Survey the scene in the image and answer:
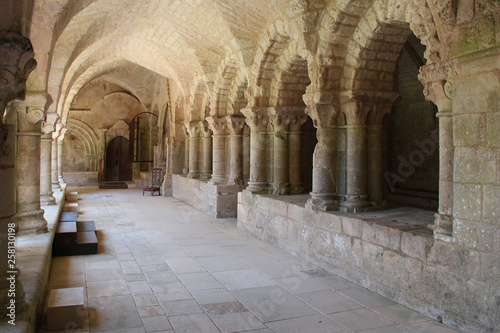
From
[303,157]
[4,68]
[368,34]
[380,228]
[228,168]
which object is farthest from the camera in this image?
[228,168]

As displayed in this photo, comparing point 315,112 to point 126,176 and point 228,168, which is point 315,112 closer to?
point 228,168

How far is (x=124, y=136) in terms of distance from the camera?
19438 mm

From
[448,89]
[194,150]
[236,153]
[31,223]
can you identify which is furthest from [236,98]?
[448,89]

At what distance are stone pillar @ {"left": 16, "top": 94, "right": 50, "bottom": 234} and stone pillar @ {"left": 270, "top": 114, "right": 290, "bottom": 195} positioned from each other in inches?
126

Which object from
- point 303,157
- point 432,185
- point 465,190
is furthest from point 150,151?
point 465,190

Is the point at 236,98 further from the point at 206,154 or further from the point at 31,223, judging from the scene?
the point at 31,223

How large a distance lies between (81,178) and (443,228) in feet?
54.7

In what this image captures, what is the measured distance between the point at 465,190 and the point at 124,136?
1784 cm

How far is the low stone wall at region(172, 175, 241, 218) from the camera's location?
8.57m

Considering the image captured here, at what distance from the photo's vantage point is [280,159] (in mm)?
6730

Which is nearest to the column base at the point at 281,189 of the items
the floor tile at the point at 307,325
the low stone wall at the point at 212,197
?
the low stone wall at the point at 212,197

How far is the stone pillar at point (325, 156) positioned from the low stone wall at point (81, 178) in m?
14.6

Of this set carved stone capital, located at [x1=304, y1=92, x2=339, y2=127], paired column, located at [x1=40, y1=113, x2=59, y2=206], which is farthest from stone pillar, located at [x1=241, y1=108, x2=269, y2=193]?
paired column, located at [x1=40, y1=113, x2=59, y2=206]

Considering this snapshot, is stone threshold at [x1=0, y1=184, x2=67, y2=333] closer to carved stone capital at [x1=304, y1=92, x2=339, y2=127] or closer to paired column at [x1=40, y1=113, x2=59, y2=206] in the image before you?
paired column at [x1=40, y1=113, x2=59, y2=206]
